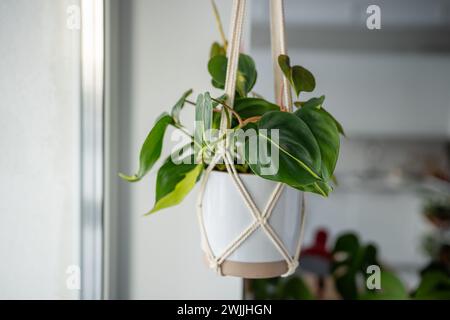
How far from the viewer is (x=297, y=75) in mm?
468

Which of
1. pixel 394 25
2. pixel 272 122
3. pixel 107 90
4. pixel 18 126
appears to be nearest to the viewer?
pixel 272 122

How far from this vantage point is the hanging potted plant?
0.42 meters

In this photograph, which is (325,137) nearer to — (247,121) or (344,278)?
(247,121)

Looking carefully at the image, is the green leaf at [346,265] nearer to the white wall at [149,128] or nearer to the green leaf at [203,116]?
the white wall at [149,128]

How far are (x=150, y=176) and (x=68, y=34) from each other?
26 centimetres

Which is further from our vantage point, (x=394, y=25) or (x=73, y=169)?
(x=394, y=25)

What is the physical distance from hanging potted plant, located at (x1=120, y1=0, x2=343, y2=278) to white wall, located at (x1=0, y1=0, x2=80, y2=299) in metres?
0.16

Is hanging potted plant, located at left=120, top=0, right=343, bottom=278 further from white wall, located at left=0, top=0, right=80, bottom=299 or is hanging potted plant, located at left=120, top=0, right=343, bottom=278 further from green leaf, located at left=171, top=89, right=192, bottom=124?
white wall, located at left=0, top=0, right=80, bottom=299

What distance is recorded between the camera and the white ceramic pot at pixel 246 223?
47 cm

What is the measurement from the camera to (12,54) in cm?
50

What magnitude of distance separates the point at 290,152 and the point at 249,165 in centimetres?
4

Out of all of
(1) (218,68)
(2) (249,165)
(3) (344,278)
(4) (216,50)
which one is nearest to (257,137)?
(2) (249,165)
